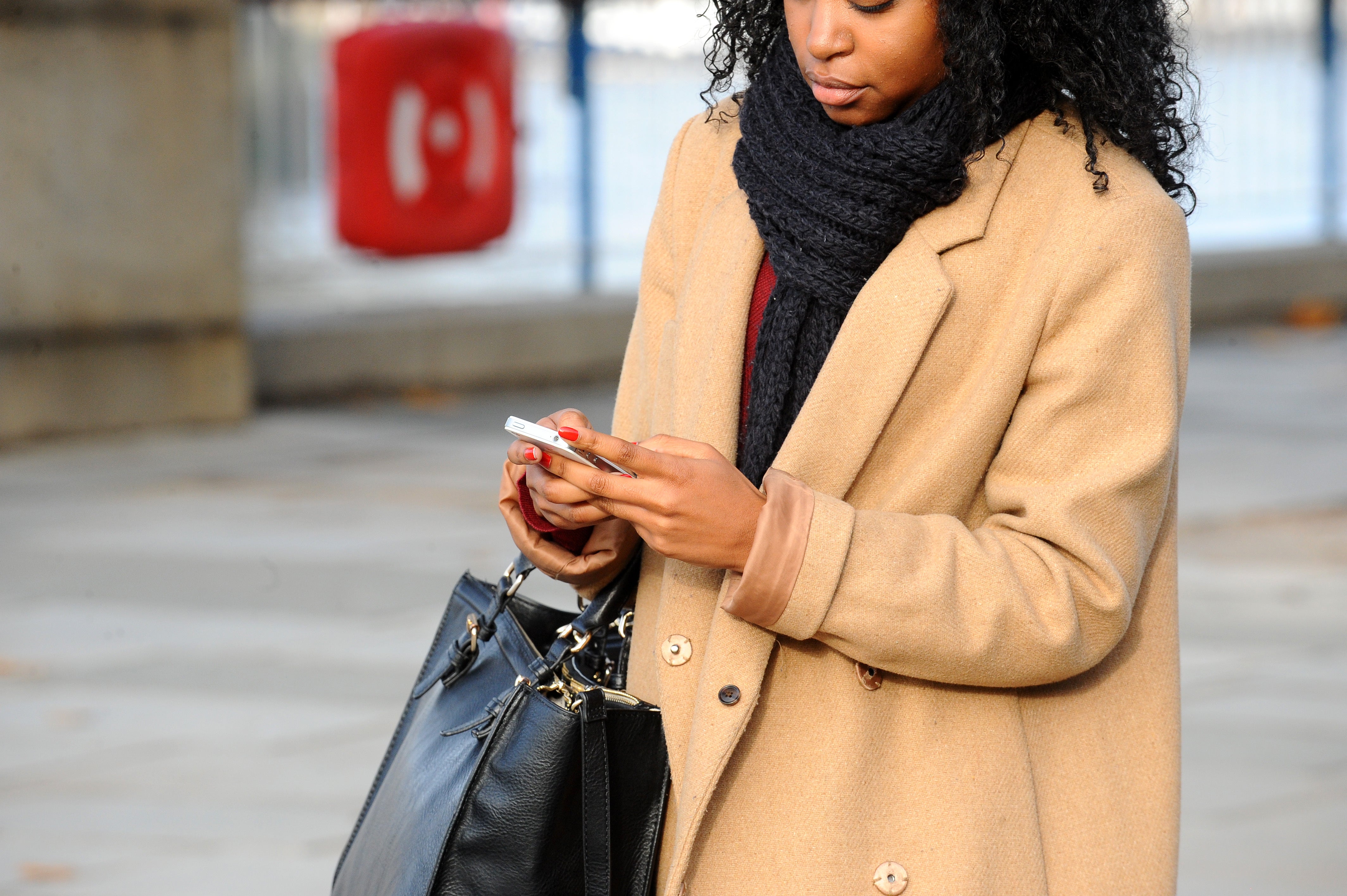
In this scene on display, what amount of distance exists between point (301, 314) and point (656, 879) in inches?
280

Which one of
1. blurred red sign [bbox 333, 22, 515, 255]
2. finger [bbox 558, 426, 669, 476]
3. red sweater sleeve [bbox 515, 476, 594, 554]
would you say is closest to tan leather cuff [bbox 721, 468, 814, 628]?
finger [bbox 558, 426, 669, 476]

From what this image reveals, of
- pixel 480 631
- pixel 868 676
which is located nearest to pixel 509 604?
pixel 480 631

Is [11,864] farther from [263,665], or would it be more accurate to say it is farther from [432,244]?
[432,244]

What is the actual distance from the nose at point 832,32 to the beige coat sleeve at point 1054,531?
307 millimetres

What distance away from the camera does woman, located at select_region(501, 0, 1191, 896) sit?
1.69 meters

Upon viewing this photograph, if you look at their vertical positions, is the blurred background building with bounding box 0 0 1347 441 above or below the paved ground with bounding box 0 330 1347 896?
above

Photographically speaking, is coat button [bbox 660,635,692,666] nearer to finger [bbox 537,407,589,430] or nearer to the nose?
finger [bbox 537,407,589,430]

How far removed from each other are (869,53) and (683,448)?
447mm

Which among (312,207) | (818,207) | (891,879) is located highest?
(312,207)

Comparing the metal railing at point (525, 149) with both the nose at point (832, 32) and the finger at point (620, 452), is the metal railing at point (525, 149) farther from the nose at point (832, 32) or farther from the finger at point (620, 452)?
the finger at point (620, 452)

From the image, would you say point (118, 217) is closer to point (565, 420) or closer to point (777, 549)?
point (565, 420)

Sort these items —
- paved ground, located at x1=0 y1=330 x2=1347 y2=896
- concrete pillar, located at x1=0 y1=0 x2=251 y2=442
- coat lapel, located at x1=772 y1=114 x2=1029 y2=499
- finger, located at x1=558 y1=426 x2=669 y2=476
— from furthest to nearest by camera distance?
1. concrete pillar, located at x1=0 y1=0 x2=251 y2=442
2. paved ground, located at x1=0 y1=330 x2=1347 y2=896
3. coat lapel, located at x1=772 y1=114 x2=1029 y2=499
4. finger, located at x1=558 y1=426 x2=669 y2=476

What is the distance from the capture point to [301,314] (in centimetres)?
866

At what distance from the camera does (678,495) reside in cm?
165
